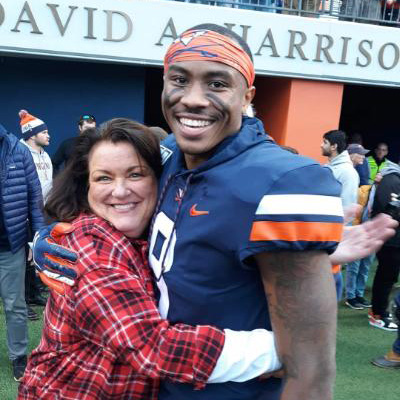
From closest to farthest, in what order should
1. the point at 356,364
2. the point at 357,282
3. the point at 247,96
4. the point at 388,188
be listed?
the point at 247,96, the point at 356,364, the point at 388,188, the point at 357,282

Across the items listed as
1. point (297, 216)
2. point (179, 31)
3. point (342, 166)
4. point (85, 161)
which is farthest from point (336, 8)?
point (297, 216)

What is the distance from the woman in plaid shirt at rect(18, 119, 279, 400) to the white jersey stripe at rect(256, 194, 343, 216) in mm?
386

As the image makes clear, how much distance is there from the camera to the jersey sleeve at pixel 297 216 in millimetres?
1118

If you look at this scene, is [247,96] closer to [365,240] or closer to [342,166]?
[365,240]

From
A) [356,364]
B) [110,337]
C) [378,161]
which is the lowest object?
[356,364]

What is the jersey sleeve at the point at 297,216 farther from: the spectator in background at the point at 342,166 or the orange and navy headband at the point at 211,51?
the spectator in background at the point at 342,166

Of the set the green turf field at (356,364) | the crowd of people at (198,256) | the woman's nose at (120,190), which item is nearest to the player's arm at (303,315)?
the crowd of people at (198,256)

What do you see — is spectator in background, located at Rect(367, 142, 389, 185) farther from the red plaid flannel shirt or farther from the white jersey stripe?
the white jersey stripe

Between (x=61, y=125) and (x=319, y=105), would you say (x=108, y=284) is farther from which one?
(x=319, y=105)

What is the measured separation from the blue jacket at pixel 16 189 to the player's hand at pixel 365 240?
8.67 ft

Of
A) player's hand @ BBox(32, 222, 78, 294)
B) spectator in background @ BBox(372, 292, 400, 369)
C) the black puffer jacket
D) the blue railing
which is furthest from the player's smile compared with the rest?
the blue railing

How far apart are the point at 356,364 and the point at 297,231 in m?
3.42

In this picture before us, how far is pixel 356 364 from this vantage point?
160 inches

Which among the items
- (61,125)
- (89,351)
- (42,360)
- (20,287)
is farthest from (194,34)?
(61,125)
